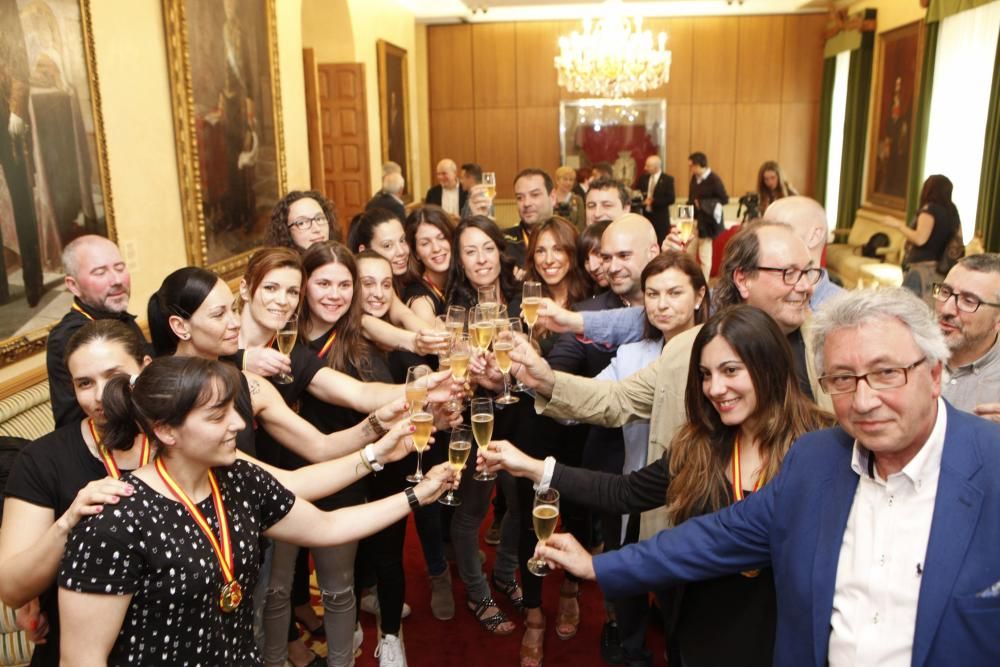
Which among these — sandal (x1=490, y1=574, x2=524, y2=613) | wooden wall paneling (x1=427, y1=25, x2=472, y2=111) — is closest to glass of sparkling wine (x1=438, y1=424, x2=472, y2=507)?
sandal (x1=490, y1=574, x2=524, y2=613)

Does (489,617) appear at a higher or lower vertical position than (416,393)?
lower

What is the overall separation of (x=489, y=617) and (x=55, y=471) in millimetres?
2304

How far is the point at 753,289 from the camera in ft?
9.38

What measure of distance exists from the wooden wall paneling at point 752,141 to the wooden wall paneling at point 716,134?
0.31 feet

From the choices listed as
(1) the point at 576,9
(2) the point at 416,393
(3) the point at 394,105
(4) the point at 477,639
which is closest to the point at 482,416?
(2) the point at 416,393

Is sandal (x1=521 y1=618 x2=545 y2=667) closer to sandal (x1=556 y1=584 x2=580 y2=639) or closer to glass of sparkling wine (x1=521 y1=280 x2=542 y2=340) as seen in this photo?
sandal (x1=556 y1=584 x2=580 y2=639)

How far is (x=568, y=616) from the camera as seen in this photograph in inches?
149

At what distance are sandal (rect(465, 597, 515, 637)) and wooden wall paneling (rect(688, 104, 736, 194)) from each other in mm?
11928

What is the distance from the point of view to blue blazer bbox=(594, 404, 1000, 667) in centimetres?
149

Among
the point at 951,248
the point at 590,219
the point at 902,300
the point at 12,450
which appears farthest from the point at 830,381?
the point at 951,248

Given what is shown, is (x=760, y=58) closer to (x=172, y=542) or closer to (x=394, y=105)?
(x=394, y=105)

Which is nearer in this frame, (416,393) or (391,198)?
(416,393)

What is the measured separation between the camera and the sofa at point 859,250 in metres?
10.6

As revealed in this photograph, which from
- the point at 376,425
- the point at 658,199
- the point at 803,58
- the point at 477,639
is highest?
the point at 803,58
